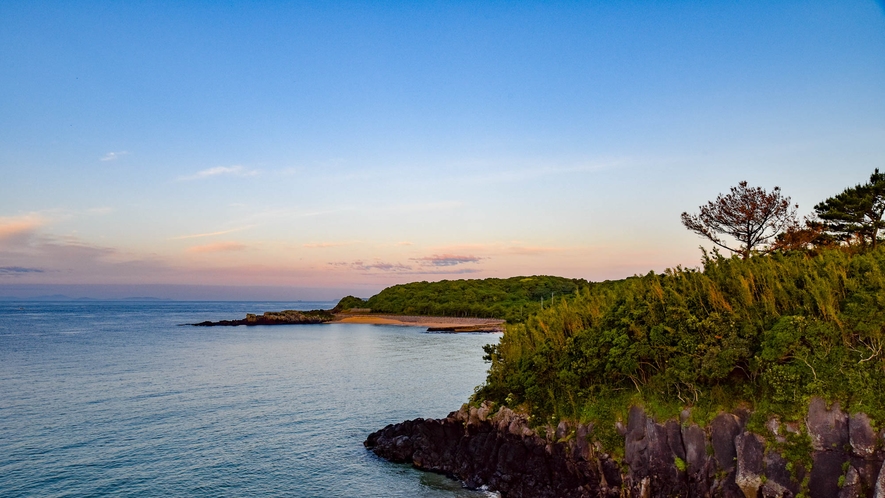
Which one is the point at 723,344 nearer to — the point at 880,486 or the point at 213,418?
the point at 880,486

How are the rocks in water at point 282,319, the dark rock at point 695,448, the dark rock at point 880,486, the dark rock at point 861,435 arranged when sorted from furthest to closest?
the rocks in water at point 282,319, the dark rock at point 695,448, the dark rock at point 861,435, the dark rock at point 880,486

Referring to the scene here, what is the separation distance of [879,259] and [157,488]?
97.2 ft

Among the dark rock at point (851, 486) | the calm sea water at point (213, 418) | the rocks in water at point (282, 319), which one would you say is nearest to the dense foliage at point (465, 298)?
the rocks in water at point (282, 319)

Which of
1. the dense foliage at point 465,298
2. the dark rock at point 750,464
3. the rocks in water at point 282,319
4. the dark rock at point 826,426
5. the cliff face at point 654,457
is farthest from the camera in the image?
the dense foliage at point 465,298

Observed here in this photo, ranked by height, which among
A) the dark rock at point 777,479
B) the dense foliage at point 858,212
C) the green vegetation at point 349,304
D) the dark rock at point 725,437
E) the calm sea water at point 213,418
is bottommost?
the calm sea water at point 213,418

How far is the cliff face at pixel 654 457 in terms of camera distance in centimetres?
1622

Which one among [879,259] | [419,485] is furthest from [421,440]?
[879,259]

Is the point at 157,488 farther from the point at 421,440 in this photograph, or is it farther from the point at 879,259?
the point at 879,259

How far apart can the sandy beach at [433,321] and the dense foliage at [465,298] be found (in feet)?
14.9

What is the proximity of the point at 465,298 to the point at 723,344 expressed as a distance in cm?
14897

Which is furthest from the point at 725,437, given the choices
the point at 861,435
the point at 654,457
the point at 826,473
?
the point at 861,435

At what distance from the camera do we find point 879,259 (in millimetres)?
19797

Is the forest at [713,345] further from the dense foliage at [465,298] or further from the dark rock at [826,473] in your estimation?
the dense foliage at [465,298]

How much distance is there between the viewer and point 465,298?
168500 millimetres
